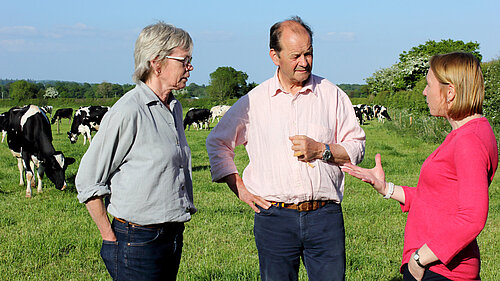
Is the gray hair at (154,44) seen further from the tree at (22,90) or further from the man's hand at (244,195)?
the tree at (22,90)

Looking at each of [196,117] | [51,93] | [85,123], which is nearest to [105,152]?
[85,123]

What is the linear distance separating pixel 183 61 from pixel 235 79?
116745mm

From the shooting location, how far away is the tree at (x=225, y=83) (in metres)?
115

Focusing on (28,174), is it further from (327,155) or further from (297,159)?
(327,155)

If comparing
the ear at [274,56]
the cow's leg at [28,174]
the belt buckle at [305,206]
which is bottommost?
the cow's leg at [28,174]

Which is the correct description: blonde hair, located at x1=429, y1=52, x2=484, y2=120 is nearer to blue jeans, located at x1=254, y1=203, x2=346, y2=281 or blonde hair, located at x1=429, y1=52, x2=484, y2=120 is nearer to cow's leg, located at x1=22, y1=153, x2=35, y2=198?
blue jeans, located at x1=254, y1=203, x2=346, y2=281

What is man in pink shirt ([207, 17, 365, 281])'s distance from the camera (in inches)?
131

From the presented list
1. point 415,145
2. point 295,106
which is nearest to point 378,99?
point 415,145

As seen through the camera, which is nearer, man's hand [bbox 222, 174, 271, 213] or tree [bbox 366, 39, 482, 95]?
man's hand [bbox 222, 174, 271, 213]

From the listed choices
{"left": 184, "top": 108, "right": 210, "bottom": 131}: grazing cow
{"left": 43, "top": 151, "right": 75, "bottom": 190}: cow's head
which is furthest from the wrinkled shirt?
{"left": 184, "top": 108, "right": 210, "bottom": 131}: grazing cow

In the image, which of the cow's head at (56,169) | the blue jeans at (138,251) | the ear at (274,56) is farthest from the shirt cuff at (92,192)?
the cow's head at (56,169)

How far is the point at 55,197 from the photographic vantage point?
32.5ft

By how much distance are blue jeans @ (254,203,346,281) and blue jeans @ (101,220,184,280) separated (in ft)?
2.54

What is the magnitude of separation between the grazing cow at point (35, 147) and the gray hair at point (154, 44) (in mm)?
8010
